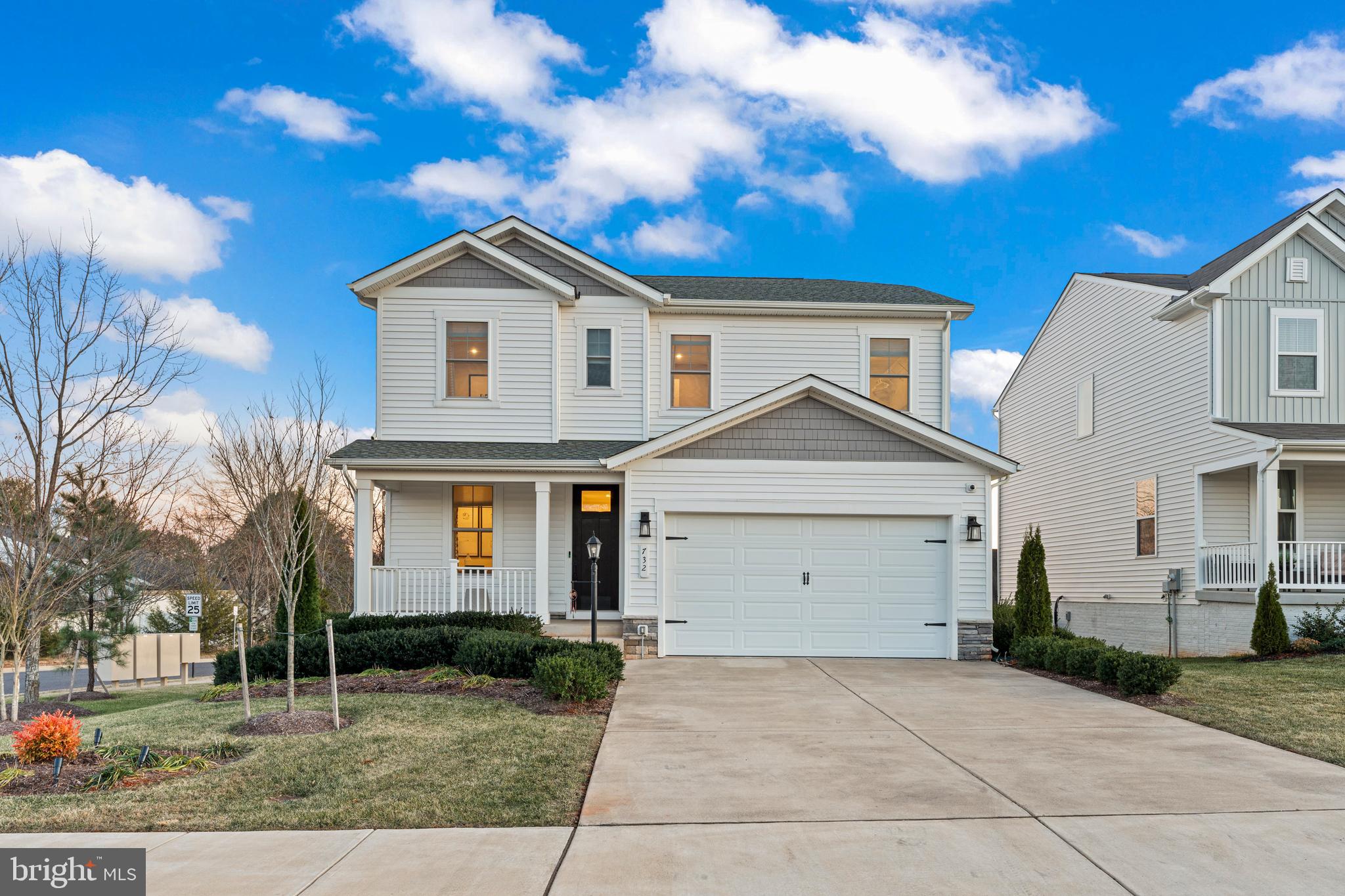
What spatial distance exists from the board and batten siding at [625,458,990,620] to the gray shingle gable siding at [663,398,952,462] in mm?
142

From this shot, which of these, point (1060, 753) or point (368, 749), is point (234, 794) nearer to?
point (368, 749)

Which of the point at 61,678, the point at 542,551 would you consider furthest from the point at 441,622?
the point at 61,678

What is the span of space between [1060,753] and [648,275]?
1367 cm

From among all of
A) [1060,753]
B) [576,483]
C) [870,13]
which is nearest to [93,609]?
[576,483]

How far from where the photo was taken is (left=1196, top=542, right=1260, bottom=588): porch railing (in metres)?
16.0

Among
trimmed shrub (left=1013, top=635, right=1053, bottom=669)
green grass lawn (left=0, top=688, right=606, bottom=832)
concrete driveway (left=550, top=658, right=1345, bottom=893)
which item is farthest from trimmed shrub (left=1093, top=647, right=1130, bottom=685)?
green grass lawn (left=0, top=688, right=606, bottom=832)

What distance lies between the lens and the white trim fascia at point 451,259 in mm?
15844

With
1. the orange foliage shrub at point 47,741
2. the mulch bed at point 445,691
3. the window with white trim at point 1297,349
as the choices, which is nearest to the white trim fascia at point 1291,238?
the window with white trim at point 1297,349

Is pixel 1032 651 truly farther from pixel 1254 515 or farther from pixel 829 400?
pixel 1254 515

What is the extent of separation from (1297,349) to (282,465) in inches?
685

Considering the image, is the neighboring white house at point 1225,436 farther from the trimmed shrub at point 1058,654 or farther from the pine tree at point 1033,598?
the trimmed shrub at point 1058,654

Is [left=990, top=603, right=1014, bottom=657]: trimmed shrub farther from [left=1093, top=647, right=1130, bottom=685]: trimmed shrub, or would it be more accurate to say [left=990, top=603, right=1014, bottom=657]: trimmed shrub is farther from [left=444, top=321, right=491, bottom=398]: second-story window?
[left=444, top=321, right=491, bottom=398]: second-story window

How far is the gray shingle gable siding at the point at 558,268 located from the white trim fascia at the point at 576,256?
0.46ft

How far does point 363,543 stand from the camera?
15.0 m
